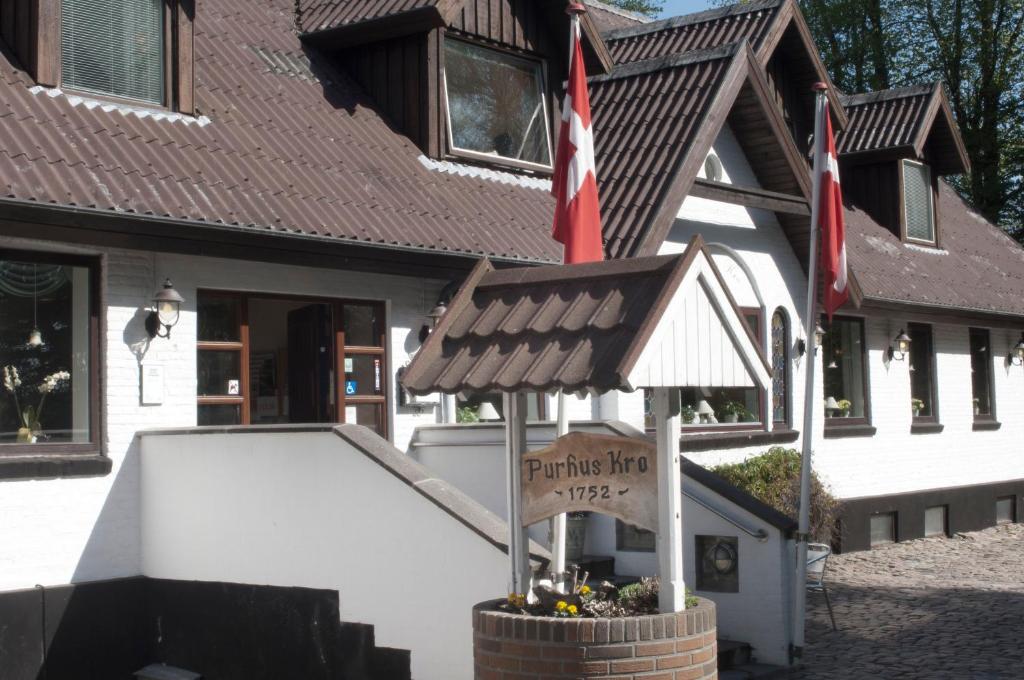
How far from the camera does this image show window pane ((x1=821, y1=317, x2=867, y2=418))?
18.5 metres

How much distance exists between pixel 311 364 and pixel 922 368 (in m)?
11.5

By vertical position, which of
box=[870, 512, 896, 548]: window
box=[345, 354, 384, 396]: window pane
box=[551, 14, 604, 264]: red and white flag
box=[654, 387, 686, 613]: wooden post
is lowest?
box=[870, 512, 896, 548]: window

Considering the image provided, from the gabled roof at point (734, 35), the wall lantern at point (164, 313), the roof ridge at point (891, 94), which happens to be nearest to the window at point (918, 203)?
the roof ridge at point (891, 94)

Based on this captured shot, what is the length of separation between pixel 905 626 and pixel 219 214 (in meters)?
6.69

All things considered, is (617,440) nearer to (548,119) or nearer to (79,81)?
(79,81)

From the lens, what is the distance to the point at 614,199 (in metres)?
14.5

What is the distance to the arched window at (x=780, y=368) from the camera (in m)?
17.2

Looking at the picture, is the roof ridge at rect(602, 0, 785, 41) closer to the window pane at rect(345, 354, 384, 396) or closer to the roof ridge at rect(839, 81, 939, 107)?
the roof ridge at rect(839, 81, 939, 107)

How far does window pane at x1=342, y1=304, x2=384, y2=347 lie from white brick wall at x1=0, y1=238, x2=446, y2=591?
3.34ft

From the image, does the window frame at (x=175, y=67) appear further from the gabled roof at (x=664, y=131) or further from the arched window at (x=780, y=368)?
the arched window at (x=780, y=368)

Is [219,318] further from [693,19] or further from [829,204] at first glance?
[693,19]

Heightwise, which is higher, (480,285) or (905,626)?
(480,285)

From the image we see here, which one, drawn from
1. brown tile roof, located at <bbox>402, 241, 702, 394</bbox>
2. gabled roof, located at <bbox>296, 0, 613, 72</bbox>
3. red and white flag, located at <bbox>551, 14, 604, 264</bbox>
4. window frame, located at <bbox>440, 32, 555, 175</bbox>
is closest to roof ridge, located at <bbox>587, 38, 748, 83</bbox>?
gabled roof, located at <bbox>296, 0, 613, 72</bbox>

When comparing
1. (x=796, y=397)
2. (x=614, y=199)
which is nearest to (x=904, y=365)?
(x=796, y=397)
